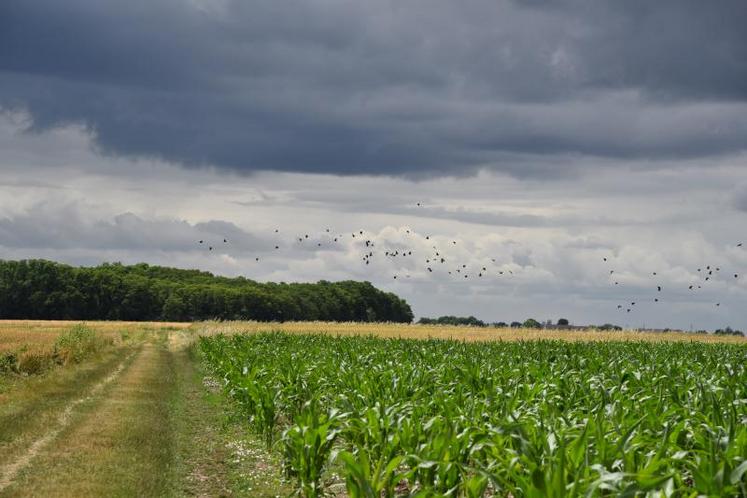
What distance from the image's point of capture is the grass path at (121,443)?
14.7 metres

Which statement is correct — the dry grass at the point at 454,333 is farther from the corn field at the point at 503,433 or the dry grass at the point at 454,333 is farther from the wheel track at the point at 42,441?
the corn field at the point at 503,433

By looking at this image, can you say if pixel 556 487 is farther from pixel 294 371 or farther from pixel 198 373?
pixel 198 373

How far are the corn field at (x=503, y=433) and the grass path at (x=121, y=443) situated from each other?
1.24 metres

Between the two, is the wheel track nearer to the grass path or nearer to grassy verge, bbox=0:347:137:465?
the grass path

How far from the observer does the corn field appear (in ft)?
26.9

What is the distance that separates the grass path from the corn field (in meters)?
1.24

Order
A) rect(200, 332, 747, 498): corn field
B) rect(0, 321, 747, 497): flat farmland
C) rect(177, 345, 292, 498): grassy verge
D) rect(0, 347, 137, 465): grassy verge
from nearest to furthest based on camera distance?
rect(200, 332, 747, 498): corn field → rect(0, 321, 747, 497): flat farmland → rect(177, 345, 292, 498): grassy verge → rect(0, 347, 137, 465): grassy verge

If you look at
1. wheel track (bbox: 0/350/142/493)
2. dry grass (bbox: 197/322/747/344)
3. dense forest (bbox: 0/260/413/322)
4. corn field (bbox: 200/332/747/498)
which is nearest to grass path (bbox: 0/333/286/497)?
wheel track (bbox: 0/350/142/493)

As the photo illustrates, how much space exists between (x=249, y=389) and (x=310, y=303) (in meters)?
156

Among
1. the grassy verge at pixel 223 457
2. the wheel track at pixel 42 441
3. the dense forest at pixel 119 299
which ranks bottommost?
the wheel track at pixel 42 441

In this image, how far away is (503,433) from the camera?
9469 mm

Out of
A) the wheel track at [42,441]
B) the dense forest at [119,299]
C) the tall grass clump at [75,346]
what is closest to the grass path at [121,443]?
the wheel track at [42,441]

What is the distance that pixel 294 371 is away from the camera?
21891mm

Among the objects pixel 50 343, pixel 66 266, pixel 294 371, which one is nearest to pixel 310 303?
pixel 66 266
